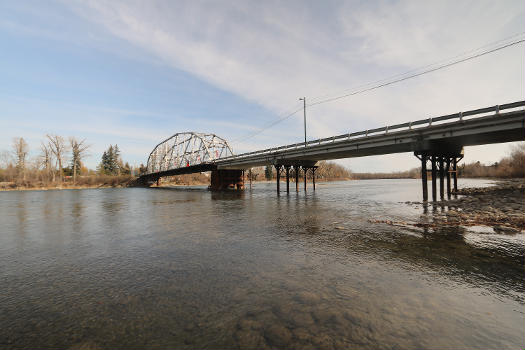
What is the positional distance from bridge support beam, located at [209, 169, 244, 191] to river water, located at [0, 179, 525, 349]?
45879mm

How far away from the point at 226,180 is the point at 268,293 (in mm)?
52744

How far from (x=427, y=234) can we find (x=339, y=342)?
29.7ft

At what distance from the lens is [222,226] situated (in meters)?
13.4

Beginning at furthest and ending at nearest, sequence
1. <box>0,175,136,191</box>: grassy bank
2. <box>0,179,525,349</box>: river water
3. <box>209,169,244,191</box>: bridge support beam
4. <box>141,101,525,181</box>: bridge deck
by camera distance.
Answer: <box>0,175,136,191</box>: grassy bank, <box>209,169,244,191</box>: bridge support beam, <box>141,101,525,181</box>: bridge deck, <box>0,179,525,349</box>: river water

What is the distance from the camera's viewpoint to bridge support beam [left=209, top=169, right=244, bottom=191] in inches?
2200

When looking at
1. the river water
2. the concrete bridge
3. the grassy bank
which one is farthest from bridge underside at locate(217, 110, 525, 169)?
the grassy bank

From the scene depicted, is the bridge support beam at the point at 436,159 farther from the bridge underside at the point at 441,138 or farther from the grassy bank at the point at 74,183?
the grassy bank at the point at 74,183

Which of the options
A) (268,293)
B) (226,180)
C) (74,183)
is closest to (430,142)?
(268,293)

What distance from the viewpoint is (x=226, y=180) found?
188 feet

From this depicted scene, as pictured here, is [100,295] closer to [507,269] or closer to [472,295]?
[472,295]

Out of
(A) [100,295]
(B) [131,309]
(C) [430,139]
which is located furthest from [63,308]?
(C) [430,139]

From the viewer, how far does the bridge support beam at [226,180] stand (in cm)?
5588

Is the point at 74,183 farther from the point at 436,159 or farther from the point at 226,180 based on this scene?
the point at 436,159

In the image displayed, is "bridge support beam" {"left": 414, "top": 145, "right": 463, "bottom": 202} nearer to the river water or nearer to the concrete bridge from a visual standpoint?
the concrete bridge
